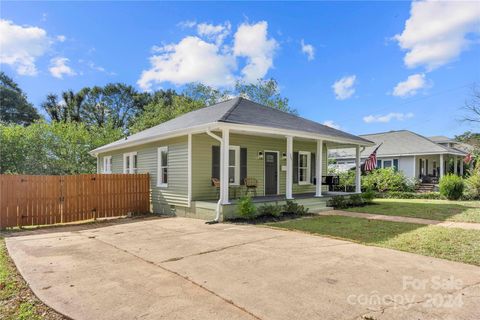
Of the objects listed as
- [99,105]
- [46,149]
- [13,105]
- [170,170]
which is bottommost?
[170,170]

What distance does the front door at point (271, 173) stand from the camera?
13.2 meters

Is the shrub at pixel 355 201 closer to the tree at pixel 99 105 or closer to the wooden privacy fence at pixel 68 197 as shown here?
the wooden privacy fence at pixel 68 197

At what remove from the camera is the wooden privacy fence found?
30.5 feet

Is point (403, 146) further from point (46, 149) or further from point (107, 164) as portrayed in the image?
point (46, 149)

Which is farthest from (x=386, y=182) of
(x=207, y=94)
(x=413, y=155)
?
(x=207, y=94)

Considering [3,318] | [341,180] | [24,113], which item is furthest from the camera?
[24,113]

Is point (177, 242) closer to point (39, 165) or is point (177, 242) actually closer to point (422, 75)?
point (39, 165)

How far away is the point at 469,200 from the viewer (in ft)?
49.9

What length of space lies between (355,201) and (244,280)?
9925 mm

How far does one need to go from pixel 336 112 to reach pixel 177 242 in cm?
2647

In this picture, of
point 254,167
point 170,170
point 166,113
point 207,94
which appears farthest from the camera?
point 207,94

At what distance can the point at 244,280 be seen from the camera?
410 cm

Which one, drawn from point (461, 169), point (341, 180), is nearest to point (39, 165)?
point (341, 180)

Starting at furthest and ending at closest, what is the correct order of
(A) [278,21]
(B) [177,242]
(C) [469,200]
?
1. (A) [278,21]
2. (C) [469,200]
3. (B) [177,242]
